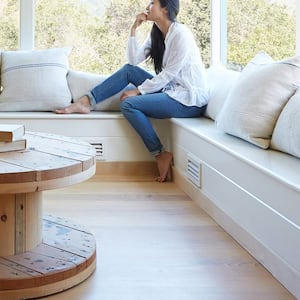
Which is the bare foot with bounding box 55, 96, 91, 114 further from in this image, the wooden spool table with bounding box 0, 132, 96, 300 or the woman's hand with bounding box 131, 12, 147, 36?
the wooden spool table with bounding box 0, 132, 96, 300

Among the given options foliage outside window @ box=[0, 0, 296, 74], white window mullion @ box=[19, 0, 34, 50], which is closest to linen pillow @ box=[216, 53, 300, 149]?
foliage outside window @ box=[0, 0, 296, 74]

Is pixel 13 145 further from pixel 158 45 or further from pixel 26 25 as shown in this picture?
pixel 26 25

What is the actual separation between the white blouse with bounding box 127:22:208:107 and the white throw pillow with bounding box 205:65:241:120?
73 mm

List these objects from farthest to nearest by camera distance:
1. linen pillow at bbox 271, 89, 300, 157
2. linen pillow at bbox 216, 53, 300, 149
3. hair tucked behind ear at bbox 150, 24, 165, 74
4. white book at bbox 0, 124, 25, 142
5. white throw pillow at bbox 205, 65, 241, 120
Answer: hair tucked behind ear at bbox 150, 24, 165, 74 < white throw pillow at bbox 205, 65, 241, 120 < linen pillow at bbox 216, 53, 300, 149 < linen pillow at bbox 271, 89, 300, 157 < white book at bbox 0, 124, 25, 142

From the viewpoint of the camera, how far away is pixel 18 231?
215 cm

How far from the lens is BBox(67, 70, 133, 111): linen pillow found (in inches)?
167

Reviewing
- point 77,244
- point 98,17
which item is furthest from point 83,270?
point 98,17

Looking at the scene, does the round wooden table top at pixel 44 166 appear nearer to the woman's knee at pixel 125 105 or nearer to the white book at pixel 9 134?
the white book at pixel 9 134

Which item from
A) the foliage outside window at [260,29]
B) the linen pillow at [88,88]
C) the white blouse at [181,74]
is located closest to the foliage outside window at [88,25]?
the linen pillow at [88,88]

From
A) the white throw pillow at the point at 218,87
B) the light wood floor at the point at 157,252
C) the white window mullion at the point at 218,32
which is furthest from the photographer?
the white window mullion at the point at 218,32

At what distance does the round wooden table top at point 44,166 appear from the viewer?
1909 mm

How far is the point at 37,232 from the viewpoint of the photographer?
224 cm

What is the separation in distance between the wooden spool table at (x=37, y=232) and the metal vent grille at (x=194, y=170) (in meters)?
1.03

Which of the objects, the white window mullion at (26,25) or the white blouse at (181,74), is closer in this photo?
the white blouse at (181,74)
